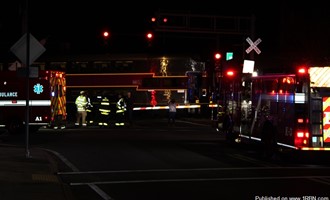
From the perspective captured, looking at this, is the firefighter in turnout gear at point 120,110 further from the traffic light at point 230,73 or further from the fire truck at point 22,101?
the traffic light at point 230,73

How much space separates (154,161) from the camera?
1590cm

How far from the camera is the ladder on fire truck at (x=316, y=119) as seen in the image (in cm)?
1504

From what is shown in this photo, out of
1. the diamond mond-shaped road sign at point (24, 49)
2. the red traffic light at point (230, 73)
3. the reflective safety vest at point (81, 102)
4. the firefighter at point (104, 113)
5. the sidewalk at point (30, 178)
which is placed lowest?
the sidewalk at point (30, 178)

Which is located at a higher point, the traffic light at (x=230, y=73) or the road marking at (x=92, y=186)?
the traffic light at (x=230, y=73)

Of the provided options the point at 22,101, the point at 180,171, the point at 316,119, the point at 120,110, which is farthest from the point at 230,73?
the point at 120,110

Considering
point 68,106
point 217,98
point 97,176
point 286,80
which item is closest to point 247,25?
point 68,106

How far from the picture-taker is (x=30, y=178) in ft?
40.9

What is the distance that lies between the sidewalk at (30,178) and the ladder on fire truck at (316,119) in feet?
21.0

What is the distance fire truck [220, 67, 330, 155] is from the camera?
1502 centimetres

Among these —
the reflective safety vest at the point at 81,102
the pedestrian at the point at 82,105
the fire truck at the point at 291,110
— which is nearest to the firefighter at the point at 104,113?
the pedestrian at the point at 82,105

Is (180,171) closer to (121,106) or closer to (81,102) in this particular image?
(81,102)

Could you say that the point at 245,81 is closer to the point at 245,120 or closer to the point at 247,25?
the point at 245,120

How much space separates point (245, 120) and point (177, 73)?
2215 cm

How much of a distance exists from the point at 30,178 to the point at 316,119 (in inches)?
282
